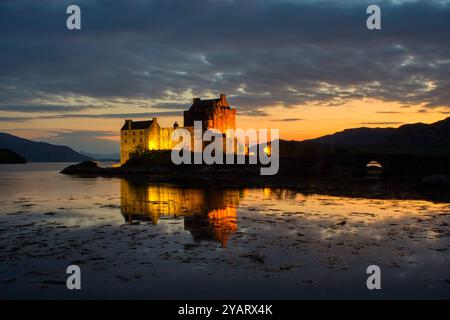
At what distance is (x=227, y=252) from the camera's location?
13.8 meters

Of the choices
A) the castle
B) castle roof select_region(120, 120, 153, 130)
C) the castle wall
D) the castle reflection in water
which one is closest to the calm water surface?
the castle reflection in water

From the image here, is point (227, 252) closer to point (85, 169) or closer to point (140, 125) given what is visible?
point (140, 125)

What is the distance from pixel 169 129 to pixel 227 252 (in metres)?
82.0

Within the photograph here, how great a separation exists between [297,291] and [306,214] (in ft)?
44.6

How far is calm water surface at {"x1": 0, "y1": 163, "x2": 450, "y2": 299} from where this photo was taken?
1003cm

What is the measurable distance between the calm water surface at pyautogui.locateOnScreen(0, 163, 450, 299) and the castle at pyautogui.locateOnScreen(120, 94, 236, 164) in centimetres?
6447

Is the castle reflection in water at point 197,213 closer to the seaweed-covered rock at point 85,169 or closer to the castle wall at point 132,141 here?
the castle wall at point 132,141

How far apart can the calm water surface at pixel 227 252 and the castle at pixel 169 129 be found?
64472 millimetres

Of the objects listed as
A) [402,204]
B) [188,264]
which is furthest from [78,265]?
[402,204]

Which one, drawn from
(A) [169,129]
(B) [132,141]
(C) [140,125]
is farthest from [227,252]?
(B) [132,141]

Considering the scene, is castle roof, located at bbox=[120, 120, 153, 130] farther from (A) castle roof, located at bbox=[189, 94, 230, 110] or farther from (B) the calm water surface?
(B) the calm water surface
